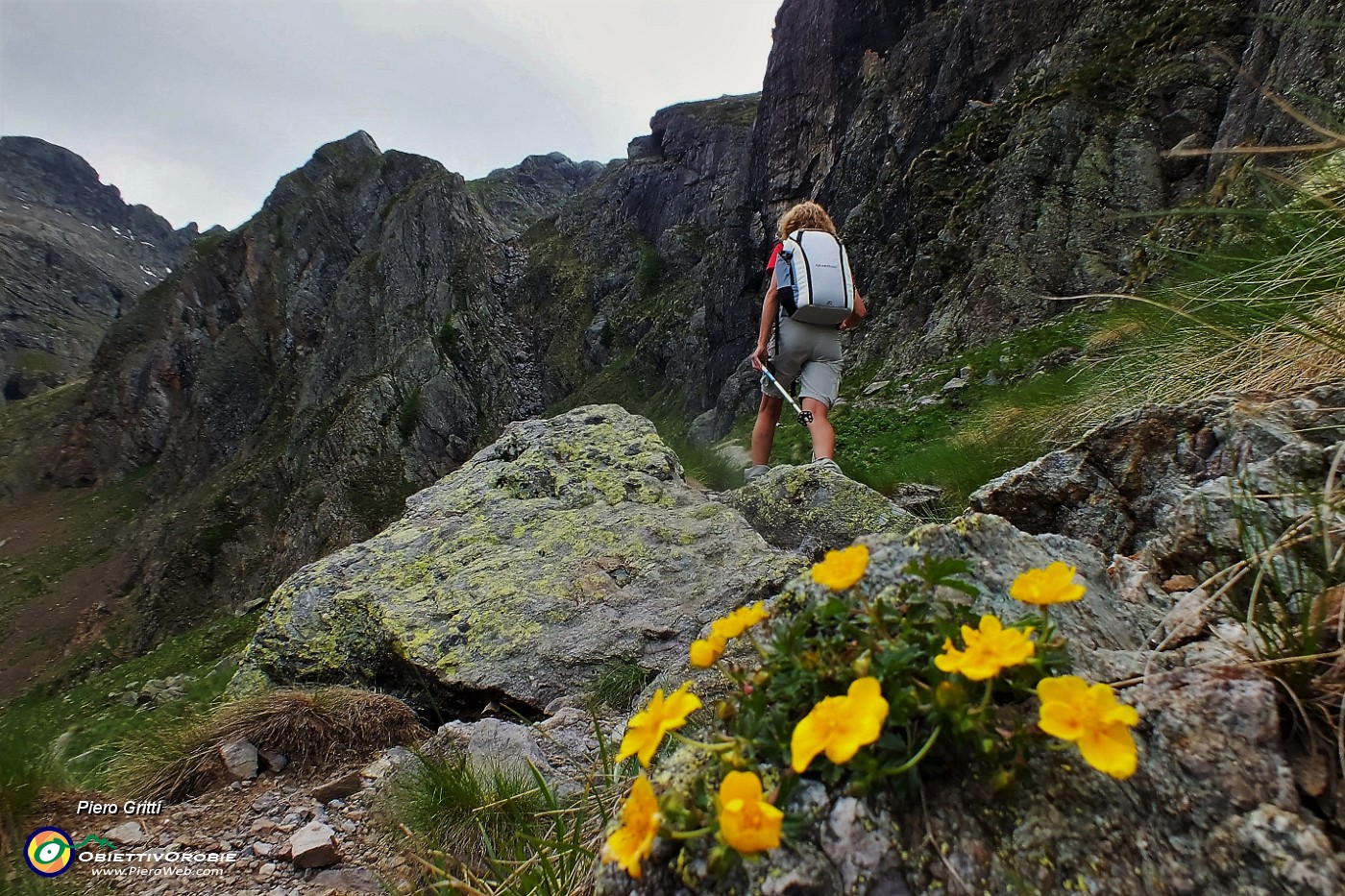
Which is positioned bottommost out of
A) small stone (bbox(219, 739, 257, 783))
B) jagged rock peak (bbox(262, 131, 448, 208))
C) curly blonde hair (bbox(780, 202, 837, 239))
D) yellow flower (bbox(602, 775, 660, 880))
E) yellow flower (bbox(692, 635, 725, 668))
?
small stone (bbox(219, 739, 257, 783))

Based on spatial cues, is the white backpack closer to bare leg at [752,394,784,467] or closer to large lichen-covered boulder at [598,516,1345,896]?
bare leg at [752,394,784,467]

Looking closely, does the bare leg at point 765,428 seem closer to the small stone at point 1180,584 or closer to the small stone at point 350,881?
the small stone at point 1180,584

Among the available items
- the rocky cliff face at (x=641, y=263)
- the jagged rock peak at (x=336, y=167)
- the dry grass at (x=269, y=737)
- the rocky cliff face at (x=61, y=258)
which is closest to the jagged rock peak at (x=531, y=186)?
the jagged rock peak at (x=336, y=167)

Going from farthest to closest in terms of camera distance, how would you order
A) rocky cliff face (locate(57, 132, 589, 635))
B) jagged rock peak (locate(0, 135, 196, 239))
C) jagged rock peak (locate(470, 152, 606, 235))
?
jagged rock peak (locate(0, 135, 196, 239)) → jagged rock peak (locate(470, 152, 606, 235)) → rocky cliff face (locate(57, 132, 589, 635))

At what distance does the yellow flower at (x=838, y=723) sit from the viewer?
0.99m

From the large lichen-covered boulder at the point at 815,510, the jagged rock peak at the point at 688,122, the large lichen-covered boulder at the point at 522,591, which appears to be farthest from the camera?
the jagged rock peak at the point at 688,122

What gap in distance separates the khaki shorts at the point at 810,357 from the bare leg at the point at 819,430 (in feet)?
0.23

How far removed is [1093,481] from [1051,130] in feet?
54.2

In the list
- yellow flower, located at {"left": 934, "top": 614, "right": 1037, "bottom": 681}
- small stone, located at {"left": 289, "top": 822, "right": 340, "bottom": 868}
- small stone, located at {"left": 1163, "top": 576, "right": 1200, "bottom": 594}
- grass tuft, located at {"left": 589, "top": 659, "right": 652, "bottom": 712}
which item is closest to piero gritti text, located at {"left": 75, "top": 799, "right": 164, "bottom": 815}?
small stone, located at {"left": 289, "top": 822, "right": 340, "bottom": 868}

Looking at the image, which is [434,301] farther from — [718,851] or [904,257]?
[718,851]

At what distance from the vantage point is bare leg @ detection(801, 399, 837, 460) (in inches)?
214

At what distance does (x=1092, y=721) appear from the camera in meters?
0.93

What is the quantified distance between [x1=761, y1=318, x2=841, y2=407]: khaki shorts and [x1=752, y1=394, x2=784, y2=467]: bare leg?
10 cm

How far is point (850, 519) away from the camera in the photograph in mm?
4512
